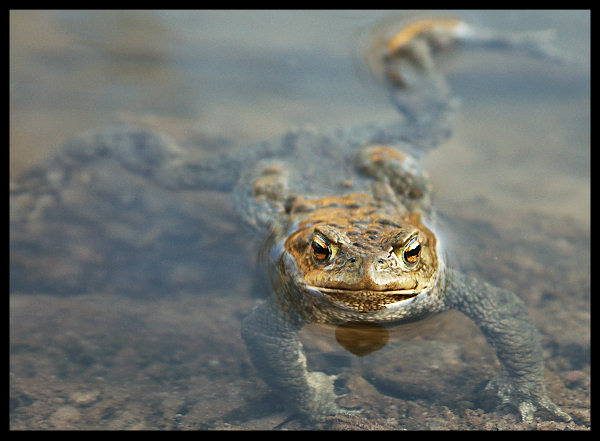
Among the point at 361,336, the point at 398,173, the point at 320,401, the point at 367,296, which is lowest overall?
the point at 320,401

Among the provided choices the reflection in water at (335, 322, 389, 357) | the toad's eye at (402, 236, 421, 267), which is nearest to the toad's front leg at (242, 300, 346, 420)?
the reflection in water at (335, 322, 389, 357)

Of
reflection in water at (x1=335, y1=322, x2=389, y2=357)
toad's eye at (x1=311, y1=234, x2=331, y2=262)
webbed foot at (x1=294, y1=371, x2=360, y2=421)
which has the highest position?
toad's eye at (x1=311, y1=234, x2=331, y2=262)

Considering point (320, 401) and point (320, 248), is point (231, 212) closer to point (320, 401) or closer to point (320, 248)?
point (320, 248)

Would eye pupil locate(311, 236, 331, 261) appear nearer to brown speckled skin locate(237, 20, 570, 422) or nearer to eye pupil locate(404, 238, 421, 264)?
brown speckled skin locate(237, 20, 570, 422)

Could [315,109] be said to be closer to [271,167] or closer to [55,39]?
[271,167]

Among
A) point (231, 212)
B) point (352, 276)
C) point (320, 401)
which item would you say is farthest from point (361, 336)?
point (231, 212)

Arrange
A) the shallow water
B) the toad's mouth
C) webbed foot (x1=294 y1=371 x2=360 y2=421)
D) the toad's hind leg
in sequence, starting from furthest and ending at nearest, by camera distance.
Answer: the toad's hind leg → the shallow water → webbed foot (x1=294 y1=371 x2=360 y2=421) → the toad's mouth

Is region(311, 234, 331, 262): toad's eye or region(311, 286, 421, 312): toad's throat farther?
region(311, 234, 331, 262): toad's eye
